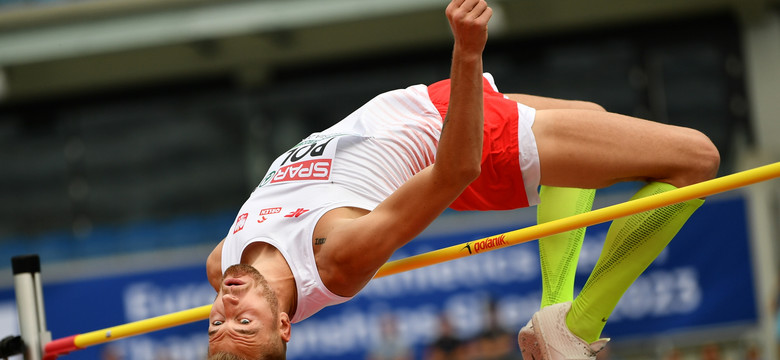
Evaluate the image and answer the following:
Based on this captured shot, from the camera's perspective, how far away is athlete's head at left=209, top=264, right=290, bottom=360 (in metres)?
2.43

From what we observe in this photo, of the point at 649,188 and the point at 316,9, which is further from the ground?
the point at 316,9

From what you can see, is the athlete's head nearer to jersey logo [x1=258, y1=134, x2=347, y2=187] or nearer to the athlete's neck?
the athlete's neck

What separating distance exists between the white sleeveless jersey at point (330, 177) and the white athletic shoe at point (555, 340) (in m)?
0.62

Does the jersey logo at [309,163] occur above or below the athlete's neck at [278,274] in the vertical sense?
above

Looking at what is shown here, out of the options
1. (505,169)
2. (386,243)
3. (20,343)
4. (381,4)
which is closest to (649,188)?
(505,169)

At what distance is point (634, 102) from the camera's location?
9828 millimetres

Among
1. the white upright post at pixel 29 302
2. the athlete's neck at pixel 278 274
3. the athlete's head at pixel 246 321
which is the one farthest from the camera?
the white upright post at pixel 29 302

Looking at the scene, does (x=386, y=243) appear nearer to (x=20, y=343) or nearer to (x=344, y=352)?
(x=20, y=343)

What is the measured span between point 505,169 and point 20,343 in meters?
1.88

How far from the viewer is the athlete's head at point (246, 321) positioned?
243 centimetres

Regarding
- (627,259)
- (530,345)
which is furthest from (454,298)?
(627,259)

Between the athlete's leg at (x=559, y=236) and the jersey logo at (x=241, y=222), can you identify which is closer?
the jersey logo at (x=241, y=222)

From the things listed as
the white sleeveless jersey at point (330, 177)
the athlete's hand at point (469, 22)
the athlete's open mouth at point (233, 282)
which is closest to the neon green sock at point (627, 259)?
the white sleeveless jersey at point (330, 177)

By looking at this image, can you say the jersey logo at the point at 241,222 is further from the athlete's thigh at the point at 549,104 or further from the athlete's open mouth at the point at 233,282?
the athlete's thigh at the point at 549,104
